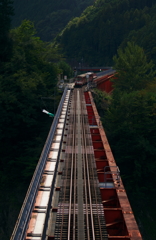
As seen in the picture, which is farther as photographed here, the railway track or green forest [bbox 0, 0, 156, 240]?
green forest [bbox 0, 0, 156, 240]

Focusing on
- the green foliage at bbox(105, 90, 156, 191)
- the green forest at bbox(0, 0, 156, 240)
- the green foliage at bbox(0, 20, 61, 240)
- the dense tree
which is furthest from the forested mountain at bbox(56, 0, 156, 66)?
the green foliage at bbox(105, 90, 156, 191)

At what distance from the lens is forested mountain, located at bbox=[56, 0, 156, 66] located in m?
128

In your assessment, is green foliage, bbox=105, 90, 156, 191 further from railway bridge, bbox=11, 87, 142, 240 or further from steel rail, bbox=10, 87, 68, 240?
steel rail, bbox=10, 87, 68, 240

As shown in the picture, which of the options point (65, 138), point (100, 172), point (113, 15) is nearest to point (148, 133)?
point (65, 138)

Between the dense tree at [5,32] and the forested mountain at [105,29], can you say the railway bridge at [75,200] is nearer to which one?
the dense tree at [5,32]

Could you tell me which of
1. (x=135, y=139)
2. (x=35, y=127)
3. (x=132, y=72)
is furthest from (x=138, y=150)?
(x=132, y=72)

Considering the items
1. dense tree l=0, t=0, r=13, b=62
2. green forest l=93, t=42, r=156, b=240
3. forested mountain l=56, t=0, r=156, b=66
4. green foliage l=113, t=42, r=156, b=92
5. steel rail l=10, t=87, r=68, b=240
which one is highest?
forested mountain l=56, t=0, r=156, b=66

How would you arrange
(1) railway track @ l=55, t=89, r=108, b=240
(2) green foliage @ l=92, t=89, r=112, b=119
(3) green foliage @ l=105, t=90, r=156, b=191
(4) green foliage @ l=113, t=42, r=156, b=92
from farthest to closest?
(4) green foliage @ l=113, t=42, r=156, b=92 → (2) green foliage @ l=92, t=89, r=112, b=119 → (3) green foliage @ l=105, t=90, r=156, b=191 → (1) railway track @ l=55, t=89, r=108, b=240

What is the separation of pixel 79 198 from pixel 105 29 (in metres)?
129

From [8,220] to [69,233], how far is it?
66.4 feet

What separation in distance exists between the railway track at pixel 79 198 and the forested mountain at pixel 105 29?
11063 cm

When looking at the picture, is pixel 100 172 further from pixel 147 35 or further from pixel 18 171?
pixel 147 35

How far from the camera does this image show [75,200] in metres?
12.6

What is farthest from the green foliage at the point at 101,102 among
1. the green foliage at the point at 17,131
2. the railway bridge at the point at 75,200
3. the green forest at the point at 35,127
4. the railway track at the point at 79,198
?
the railway bridge at the point at 75,200
